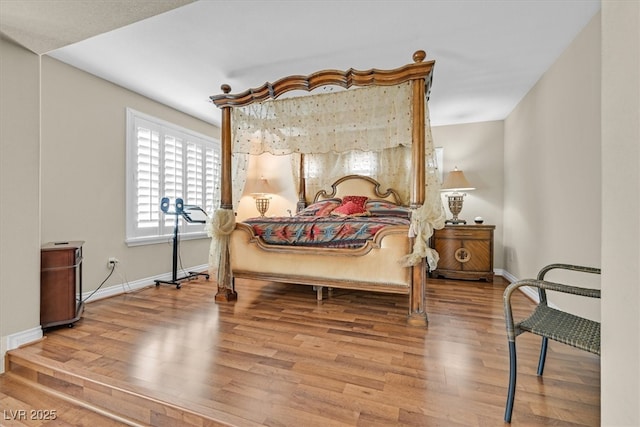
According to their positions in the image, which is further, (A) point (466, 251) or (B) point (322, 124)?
(A) point (466, 251)

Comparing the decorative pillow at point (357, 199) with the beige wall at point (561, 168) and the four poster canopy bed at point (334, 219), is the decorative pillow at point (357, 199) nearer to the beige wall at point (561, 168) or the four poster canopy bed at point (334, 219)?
the four poster canopy bed at point (334, 219)

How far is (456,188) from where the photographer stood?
13.8 ft

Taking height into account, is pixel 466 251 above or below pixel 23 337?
above

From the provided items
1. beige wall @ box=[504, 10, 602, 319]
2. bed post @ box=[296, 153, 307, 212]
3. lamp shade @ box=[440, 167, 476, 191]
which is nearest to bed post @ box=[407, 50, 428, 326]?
beige wall @ box=[504, 10, 602, 319]

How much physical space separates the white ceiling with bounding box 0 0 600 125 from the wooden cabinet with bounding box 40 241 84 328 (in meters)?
1.54

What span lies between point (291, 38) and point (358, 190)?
278cm

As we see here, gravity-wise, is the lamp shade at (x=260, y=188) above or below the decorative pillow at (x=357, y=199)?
above

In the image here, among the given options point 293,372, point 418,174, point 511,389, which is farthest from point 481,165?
point 293,372

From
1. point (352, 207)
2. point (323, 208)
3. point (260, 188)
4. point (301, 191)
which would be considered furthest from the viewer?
point (260, 188)

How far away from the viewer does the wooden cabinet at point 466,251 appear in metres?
3.96

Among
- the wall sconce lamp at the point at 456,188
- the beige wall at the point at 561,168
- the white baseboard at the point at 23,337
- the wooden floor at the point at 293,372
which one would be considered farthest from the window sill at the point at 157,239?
the beige wall at the point at 561,168

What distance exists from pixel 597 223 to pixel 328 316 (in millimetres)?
2205

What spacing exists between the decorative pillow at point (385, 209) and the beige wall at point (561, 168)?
4.85 ft

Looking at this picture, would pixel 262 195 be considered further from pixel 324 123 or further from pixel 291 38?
pixel 291 38
